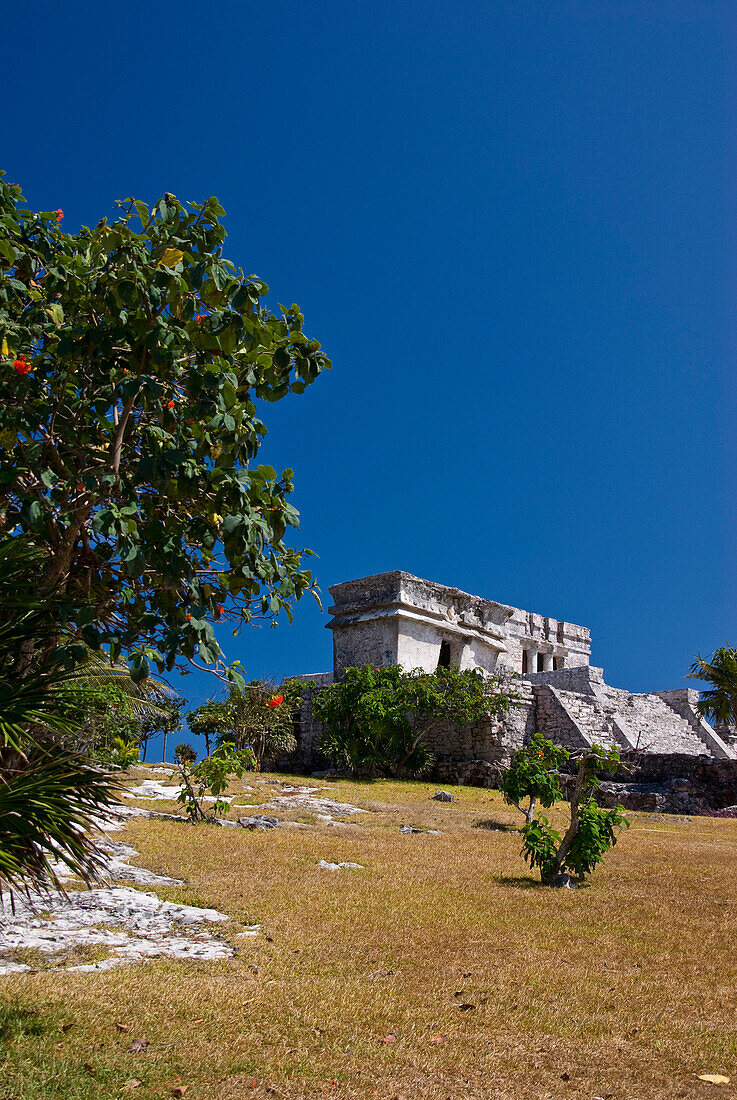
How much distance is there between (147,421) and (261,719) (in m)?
16.2

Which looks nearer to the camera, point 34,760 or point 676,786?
point 34,760

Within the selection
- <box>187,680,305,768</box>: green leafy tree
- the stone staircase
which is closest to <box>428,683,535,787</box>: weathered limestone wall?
the stone staircase

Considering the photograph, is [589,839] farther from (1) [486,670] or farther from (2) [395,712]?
(1) [486,670]

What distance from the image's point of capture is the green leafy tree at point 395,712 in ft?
60.1

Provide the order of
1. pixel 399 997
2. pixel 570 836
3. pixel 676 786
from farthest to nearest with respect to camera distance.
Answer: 1. pixel 676 786
2. pixel 570 836
3. pixel 399 997

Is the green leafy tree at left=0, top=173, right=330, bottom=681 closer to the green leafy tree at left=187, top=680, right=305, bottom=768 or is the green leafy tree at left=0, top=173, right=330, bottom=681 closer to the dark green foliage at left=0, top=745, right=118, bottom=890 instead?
the dark green foliage at left=0, top=745, right=118, bottom=890

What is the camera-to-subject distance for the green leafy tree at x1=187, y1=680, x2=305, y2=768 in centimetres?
1908

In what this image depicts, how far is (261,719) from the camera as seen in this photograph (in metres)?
19.2

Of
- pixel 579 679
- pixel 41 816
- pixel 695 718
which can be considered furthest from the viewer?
pixel 695 718

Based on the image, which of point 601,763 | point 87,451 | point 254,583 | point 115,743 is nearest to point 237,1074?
point 254,583

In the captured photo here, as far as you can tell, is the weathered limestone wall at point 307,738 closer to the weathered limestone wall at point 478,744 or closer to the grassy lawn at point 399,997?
the weathered limestone wall at point 478,744

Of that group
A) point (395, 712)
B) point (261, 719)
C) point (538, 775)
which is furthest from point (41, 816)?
point (261, 719)

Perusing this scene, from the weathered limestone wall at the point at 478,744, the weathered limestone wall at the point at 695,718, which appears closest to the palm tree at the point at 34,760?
the weathered limestone wall at the point at 478,744

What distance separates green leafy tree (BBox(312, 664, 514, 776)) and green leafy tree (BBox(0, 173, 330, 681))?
48.5 feet
